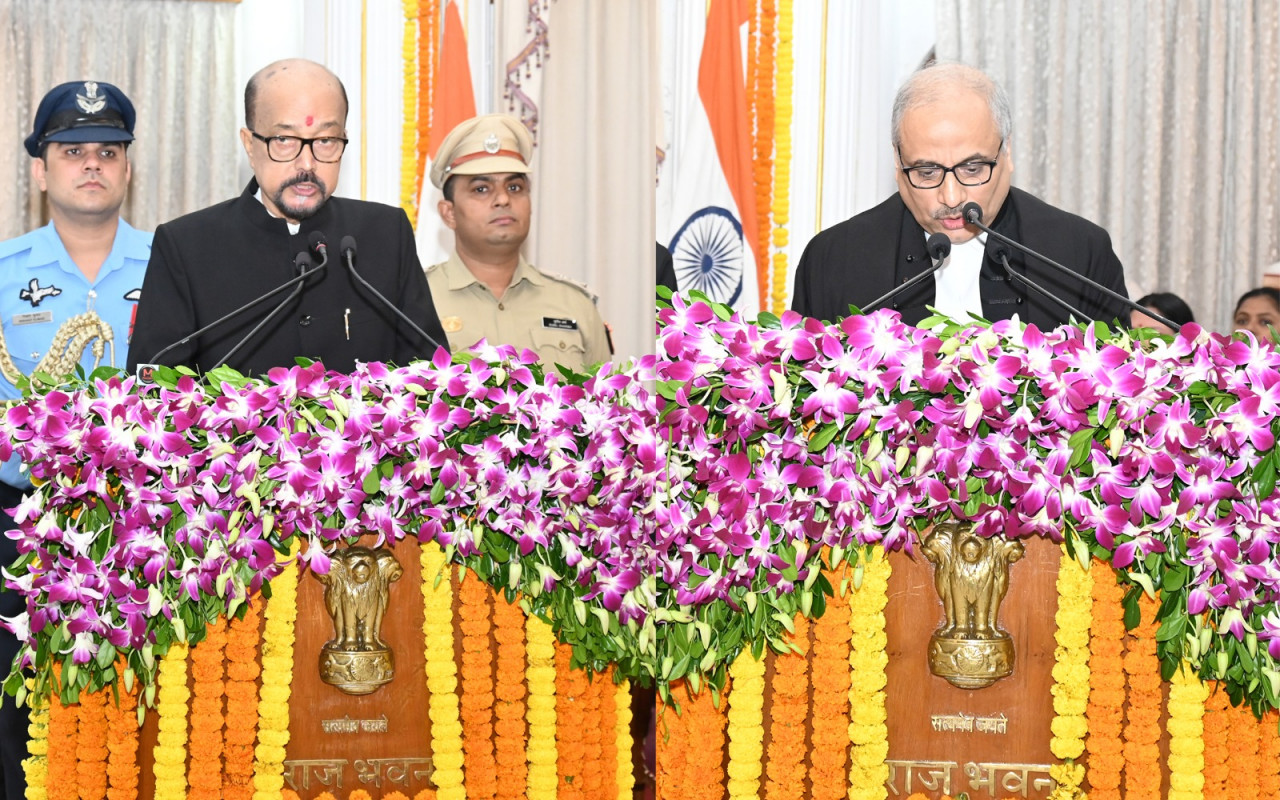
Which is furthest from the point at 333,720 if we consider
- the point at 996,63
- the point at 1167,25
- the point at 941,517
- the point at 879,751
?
the point at 1167,25

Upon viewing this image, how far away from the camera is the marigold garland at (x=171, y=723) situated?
6.79ft

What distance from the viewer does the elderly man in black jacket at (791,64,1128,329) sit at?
2.51 metres

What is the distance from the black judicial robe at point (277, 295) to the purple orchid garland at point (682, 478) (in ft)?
2.22

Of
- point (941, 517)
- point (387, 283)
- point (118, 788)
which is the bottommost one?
point (118, 788)

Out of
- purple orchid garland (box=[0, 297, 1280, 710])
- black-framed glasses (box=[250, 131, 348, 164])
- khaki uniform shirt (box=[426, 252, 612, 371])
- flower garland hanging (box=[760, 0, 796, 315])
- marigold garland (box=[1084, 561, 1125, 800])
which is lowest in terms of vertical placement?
marigold garland (box=[1084, 561, 1125, 800])

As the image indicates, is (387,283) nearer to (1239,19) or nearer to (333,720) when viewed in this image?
(333,720)

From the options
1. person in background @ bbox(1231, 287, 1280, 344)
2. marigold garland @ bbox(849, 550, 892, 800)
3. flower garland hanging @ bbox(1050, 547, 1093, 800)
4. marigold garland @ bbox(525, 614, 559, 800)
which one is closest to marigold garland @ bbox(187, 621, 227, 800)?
marigold garland @ bbox(525, 614, 559, 800)

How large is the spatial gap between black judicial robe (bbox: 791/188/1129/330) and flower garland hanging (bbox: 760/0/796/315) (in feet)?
8.35

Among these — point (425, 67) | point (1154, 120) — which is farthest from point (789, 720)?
point (1154, 120)

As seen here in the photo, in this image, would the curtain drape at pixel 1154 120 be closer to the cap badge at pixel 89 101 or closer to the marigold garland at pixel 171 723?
the cap badge at pixel 89 101

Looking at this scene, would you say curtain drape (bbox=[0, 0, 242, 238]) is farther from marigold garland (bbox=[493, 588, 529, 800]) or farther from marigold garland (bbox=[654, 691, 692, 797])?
marigold garland (bbox=[654, 691, 692, 797])

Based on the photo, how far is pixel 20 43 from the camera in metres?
6.39

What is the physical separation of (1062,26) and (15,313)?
4481 mm

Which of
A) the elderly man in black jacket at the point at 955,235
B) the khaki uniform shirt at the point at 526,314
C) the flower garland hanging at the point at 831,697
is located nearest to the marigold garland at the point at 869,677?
the flower garland hanging at the point at 831,697
